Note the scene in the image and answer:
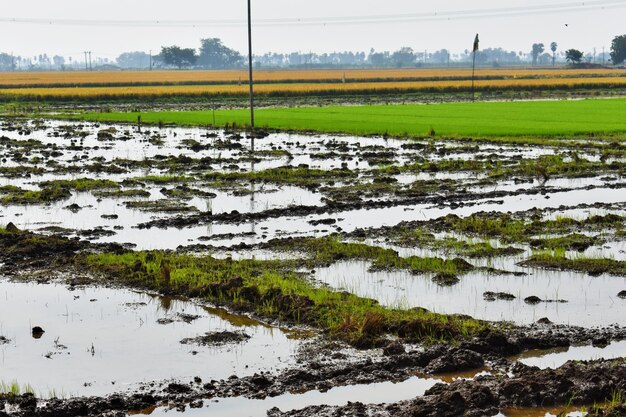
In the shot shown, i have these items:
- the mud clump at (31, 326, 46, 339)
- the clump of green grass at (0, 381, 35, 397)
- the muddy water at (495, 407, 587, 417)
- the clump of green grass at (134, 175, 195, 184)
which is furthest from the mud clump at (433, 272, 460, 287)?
the clump of green grass at (134, 175, 195, 184)

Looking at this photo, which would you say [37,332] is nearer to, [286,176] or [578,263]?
[578,263]

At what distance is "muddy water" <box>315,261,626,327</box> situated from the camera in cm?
1038

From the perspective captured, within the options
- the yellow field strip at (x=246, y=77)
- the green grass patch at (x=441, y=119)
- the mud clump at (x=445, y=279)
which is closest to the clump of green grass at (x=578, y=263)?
the mud clump at (x=445, y=279)

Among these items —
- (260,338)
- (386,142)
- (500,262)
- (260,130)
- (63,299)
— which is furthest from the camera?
(260,130)

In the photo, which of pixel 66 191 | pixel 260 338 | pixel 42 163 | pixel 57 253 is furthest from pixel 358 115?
pixel 260 338

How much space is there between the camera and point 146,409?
768 cm

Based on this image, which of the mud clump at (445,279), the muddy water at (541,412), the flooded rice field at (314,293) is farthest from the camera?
the mud clump at (445,279)

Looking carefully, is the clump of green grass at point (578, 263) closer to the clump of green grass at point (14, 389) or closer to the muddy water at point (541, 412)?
the muddy water at point (541, 412)

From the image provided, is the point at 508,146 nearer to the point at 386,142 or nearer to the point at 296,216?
the point at 386,142

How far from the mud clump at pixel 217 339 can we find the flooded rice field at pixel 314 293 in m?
0.03

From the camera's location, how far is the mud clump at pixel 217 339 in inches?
376

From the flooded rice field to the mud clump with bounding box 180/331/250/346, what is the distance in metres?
0.03

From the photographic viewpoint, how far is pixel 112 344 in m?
9.62

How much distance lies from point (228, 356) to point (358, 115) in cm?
3628
